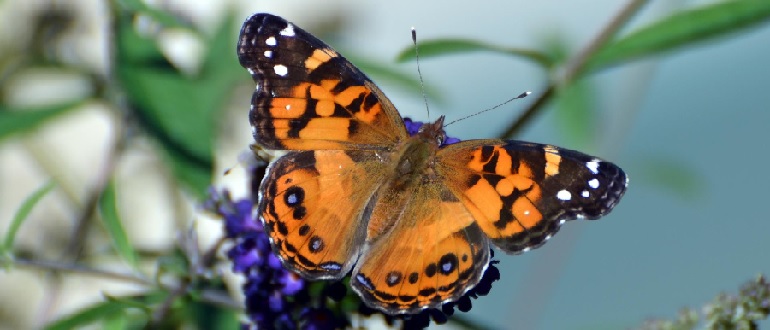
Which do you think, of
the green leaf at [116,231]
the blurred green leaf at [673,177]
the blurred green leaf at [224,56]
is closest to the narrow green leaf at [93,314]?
the green leaf at [116,231]

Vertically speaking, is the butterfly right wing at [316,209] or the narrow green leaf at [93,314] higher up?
the butterfly right wing at [316,209]

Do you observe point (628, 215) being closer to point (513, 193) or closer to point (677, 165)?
point (677, 165)

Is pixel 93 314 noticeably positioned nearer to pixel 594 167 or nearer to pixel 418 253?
pixel 418 253

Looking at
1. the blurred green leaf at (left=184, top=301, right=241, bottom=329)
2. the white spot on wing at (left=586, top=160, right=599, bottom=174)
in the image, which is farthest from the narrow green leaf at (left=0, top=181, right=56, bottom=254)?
the white spot on wing at (left=586, top=160, right=599, bottom=174)

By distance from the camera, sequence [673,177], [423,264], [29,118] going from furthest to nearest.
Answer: [673,177] → [29,118] → [423,264]

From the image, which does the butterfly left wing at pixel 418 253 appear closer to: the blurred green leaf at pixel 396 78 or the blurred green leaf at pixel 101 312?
the blurred green leaf at pixel 101 312

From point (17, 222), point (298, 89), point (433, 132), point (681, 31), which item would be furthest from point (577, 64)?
point (17, 222)
